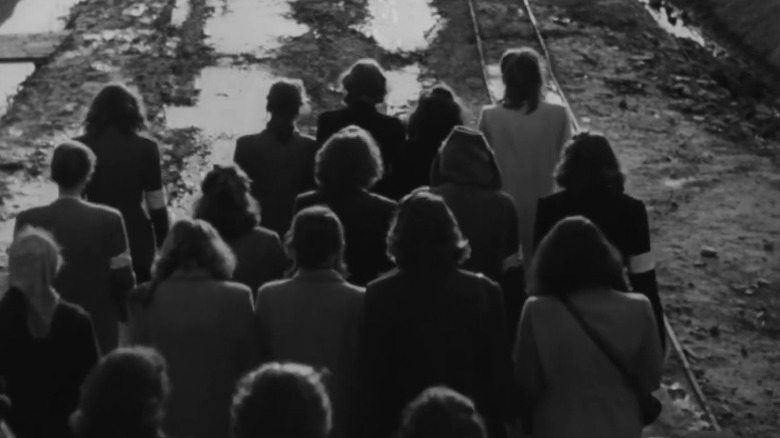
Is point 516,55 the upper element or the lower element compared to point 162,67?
upper

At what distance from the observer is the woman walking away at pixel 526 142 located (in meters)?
8.30

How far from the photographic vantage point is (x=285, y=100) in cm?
809

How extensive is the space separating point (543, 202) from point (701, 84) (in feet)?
37.9

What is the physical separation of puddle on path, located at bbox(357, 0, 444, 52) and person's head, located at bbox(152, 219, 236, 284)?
43.0ft

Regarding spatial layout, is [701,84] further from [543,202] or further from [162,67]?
[543,202]

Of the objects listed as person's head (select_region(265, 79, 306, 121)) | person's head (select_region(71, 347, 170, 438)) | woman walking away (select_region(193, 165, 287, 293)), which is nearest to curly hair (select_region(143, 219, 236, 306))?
woman walking away (select_region(193, 165, 287, 293))

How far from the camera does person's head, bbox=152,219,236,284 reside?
5.85 meters

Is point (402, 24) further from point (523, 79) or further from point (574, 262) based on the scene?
point (574, 262)

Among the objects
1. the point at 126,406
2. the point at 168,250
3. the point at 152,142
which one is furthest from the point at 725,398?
the point at 126,406

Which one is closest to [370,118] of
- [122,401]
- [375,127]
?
[375,127]

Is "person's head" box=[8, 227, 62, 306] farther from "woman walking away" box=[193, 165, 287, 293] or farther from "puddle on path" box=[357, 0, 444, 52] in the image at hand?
"puddle on path" box=[357, 0, 444, 52]

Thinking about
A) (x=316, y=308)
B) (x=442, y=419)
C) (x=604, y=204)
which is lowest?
(x=316, y=308)

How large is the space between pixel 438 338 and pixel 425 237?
0.37 metres

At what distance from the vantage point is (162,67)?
1798cm
